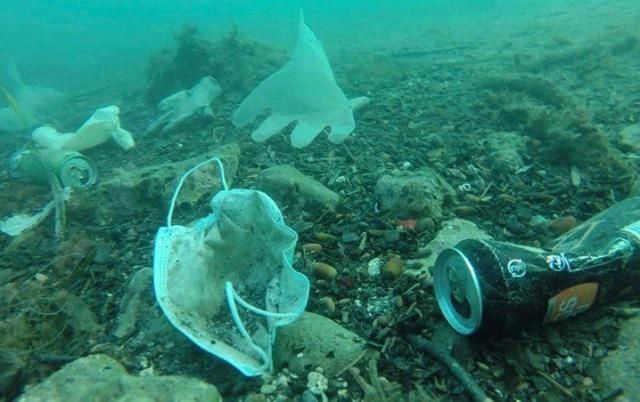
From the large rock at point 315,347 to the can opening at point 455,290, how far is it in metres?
0.49

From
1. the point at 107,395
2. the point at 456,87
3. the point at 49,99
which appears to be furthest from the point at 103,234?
the point at 49,99

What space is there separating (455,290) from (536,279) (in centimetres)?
42

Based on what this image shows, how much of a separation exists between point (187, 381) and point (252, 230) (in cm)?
96

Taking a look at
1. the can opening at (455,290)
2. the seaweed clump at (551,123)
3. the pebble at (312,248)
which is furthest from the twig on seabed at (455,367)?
the seaweed clump at (551,123)

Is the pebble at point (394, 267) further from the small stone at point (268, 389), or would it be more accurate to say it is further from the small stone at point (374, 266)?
the small stone at point (268, 389)

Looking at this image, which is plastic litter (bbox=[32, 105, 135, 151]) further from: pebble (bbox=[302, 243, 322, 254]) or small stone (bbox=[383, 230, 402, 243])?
small stone (bbox=[383, 230, 402, 243])

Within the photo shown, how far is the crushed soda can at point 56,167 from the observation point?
14.0 ft

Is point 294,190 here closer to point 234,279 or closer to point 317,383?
point 234,279

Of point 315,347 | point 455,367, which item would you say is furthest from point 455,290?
point 315,347

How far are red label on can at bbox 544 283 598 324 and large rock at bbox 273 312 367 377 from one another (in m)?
0.94

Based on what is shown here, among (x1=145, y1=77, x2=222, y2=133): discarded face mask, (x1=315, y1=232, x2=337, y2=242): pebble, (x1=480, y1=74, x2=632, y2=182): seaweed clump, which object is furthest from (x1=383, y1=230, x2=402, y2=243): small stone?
(x1=145, y1=77, x2=222, y2=133): discarded face mask

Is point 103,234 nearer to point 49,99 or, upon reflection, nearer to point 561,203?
point 561,203

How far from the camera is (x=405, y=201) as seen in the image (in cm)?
324

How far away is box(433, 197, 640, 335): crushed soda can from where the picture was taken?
6.19 ft
